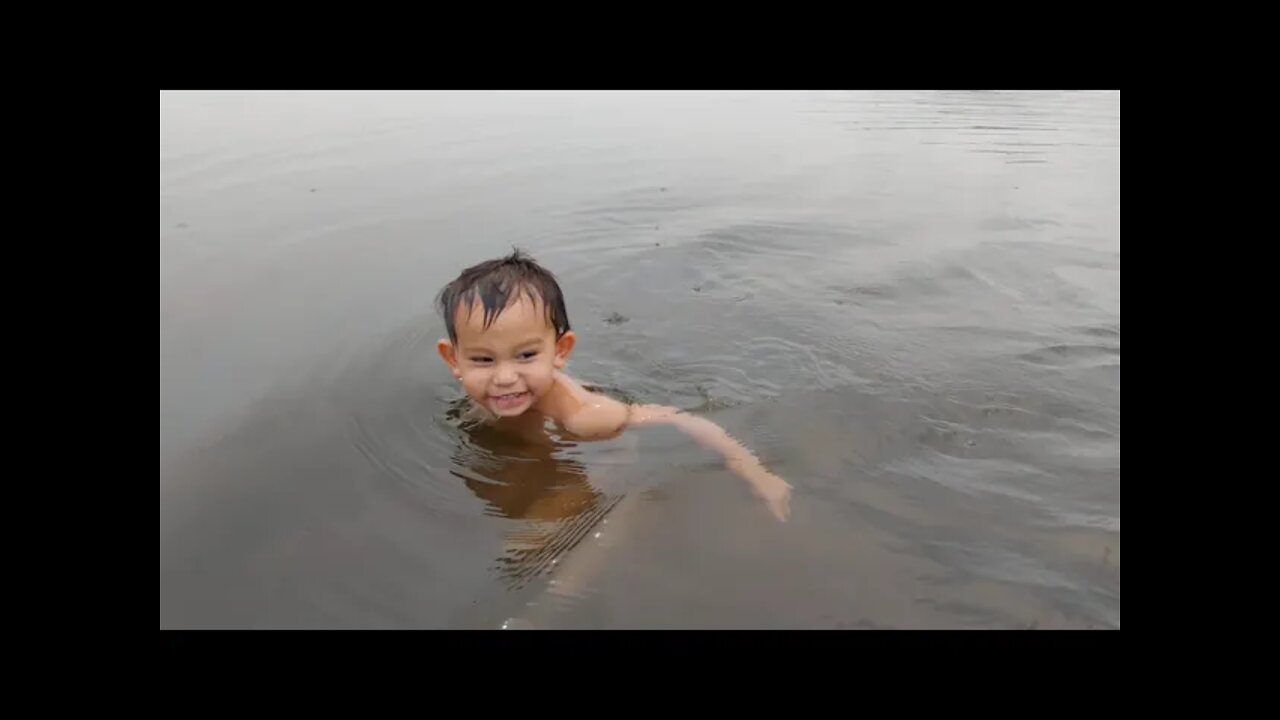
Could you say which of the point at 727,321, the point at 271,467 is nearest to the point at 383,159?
the point at 727,321

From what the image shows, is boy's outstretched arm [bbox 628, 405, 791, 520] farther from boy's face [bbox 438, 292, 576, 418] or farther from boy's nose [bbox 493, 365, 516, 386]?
boy's nose [bbox 493, 365, 516, 386]

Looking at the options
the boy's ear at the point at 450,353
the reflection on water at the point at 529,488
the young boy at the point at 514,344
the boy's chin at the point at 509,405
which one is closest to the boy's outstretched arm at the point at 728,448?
the young boy at the point at 514,344

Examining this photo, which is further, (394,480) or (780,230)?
(780,230)

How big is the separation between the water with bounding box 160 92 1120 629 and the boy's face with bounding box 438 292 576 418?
0.31 meters

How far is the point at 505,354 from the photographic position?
3043 mm

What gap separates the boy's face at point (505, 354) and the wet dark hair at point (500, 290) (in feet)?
0.08

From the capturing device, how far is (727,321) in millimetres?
4695

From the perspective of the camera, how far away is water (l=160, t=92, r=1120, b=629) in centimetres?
239

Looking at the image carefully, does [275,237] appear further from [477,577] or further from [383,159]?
[477,577]

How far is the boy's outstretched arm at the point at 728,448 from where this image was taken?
2844mm

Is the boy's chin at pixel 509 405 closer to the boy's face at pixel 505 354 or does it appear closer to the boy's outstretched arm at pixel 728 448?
the boy's face at pixel 505 354

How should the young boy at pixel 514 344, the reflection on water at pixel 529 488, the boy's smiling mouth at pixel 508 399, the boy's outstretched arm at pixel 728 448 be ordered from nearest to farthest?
the reflection on water at pixel 529 488 < the boy's outstretched arm at pixel 728 448 < the young boy at pixel 514 344 < the boy's smiling mouth at pixel 508 399
